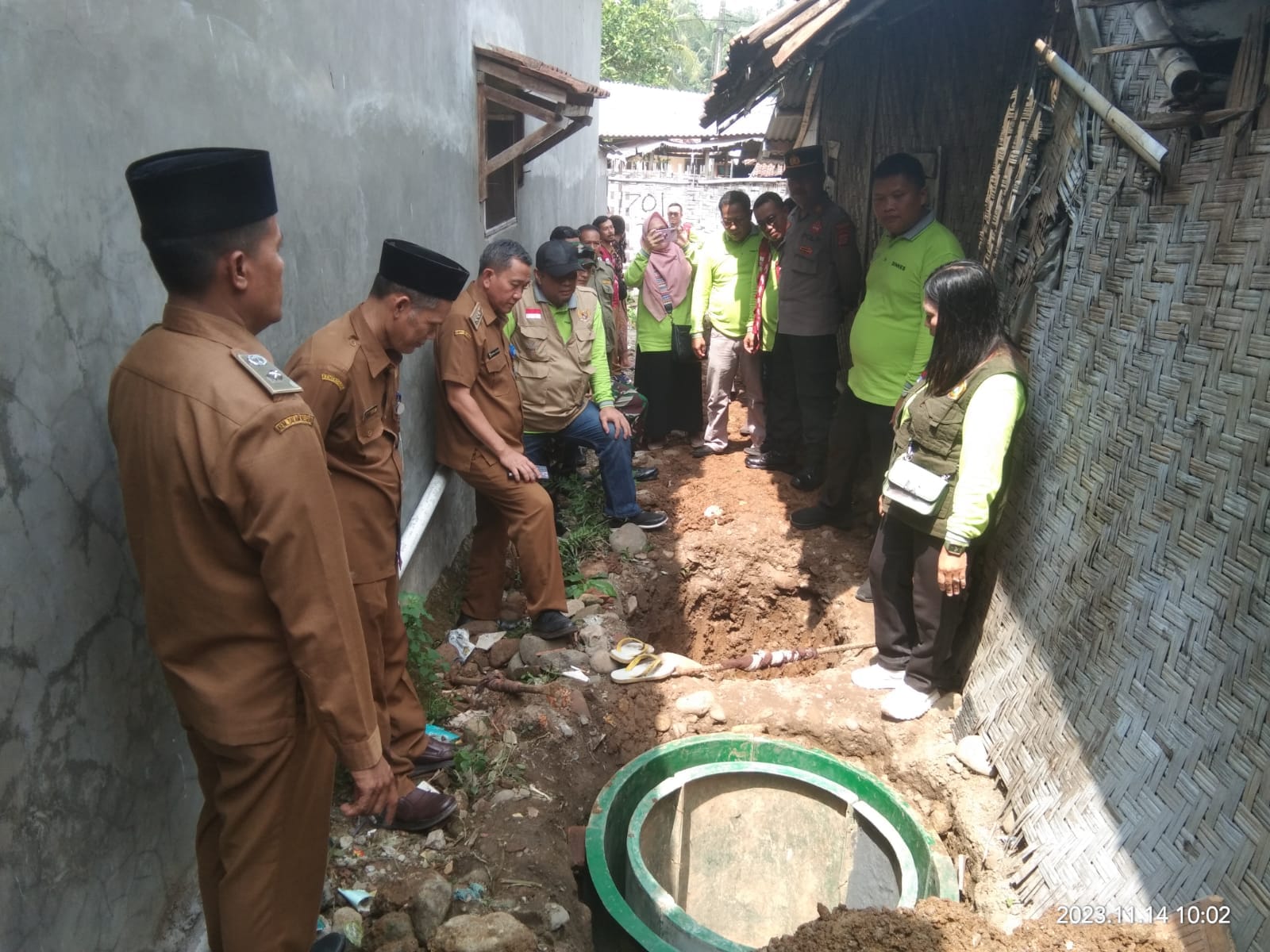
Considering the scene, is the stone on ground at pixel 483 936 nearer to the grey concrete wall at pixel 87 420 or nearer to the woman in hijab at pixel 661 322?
the grey concrete wall at pixel 87 420

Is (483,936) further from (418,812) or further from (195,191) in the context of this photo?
(195,191)

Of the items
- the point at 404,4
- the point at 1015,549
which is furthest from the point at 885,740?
the point at 404,4

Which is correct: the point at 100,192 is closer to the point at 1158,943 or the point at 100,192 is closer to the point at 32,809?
the point at 32,809

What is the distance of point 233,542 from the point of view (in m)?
1.66

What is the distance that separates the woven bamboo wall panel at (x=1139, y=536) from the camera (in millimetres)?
1988

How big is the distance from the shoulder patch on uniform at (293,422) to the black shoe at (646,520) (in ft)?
12.5

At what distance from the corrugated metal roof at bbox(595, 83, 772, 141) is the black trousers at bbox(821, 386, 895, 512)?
12.7 metres

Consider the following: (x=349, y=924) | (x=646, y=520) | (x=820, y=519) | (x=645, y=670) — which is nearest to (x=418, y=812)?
(x=349, y=924)

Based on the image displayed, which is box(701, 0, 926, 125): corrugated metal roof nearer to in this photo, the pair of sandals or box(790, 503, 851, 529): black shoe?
box(790, 503, 851, 529): black shoe

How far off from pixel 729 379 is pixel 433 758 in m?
4.24

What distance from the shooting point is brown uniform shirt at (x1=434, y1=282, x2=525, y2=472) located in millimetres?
3791

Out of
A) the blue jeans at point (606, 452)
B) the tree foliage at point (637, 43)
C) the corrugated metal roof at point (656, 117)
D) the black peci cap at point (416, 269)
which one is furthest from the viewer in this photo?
the tree foliage at point (637, 43)

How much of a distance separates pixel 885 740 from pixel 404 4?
3.93 m

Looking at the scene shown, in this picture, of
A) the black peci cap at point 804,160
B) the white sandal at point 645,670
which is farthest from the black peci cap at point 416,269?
the black peci cap at point 804,160
